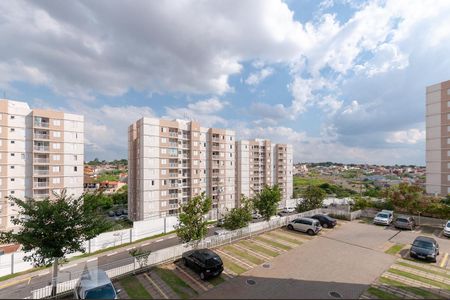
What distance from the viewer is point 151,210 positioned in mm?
44062

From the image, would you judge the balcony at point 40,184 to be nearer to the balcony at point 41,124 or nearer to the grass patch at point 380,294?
the balcony at point 41,124

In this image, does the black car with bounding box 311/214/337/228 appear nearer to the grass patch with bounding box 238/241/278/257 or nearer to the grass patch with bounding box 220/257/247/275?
the grass patch with bounding box 238/241/278/257

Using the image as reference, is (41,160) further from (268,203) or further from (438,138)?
(438,138)

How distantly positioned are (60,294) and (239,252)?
11.1m

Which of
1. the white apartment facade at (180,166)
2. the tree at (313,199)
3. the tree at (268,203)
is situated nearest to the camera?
the tree at (268,203)

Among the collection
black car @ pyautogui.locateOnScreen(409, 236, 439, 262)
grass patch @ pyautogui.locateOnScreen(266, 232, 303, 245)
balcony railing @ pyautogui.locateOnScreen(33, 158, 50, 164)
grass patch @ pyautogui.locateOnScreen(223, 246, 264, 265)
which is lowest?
grass patch @ pyautogui.locateOnScreen(266, 232, 303, 245)

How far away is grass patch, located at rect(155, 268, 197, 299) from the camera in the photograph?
11.2 m

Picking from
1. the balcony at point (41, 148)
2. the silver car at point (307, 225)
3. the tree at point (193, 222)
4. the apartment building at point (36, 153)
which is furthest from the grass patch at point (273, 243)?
the balcony at point (41, 148)

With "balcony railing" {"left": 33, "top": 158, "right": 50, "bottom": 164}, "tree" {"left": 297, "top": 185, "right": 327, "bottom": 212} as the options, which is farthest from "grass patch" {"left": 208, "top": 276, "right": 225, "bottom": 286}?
"balcony railing" {"left": 33, "top": 158, "right": 50, "bottom": 164}

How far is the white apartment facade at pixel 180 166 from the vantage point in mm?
44469

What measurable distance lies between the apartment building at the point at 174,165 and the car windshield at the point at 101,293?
1385 inches

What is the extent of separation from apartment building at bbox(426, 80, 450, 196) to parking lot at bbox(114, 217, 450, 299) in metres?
27.8

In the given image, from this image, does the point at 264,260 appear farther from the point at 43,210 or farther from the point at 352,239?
the point at 43,210

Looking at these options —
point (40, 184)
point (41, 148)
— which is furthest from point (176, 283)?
point (41, 148)
